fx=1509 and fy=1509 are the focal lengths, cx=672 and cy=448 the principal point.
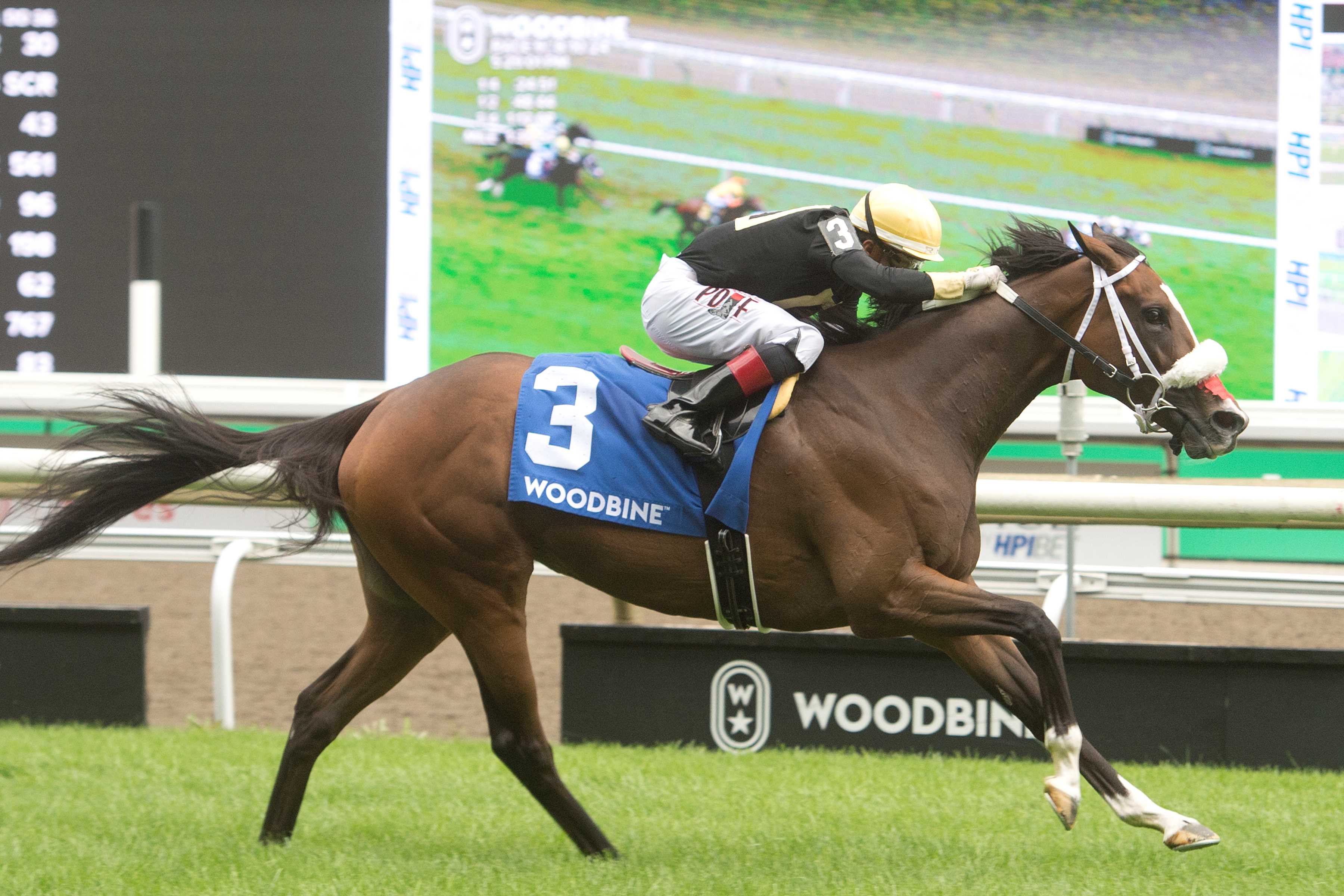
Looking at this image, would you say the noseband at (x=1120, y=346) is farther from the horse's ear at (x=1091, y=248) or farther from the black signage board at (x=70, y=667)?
the black signage board at (x=70, y=667)

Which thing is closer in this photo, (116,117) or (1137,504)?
(1137,504)

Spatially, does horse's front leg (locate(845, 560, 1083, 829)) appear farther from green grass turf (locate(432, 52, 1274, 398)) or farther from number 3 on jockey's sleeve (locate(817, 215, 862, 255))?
green grass turf (locate(432, 52, 1274, 398))

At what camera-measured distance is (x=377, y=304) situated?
24.0 ft

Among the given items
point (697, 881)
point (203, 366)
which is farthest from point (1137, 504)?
point (203, 366)

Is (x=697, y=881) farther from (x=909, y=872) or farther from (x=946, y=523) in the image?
(x=946, y=523)

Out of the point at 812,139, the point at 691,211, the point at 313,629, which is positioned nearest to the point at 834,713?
the point at 313,629

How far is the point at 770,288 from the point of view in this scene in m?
3.37

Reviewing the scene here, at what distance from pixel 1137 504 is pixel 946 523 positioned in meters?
1.16

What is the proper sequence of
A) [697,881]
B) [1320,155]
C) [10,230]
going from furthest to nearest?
1. [1320,155]
2. [10,230]
3. [697,881]

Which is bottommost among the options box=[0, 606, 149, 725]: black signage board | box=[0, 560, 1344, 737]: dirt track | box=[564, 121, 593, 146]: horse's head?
box=[0, 560, 1344, 737]: dirt track

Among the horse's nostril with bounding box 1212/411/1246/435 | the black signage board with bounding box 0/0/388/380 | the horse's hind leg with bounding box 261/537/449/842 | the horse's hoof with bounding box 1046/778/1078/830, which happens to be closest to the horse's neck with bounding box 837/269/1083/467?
the horse's nostril with bounding box 1212/411/1246/435

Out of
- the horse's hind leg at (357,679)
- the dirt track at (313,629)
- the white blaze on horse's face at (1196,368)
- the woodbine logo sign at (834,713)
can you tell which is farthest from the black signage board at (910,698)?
the white blaze on horse's face at (1196,368)

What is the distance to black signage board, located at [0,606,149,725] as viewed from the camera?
471cm

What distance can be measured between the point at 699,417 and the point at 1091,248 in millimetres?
935
